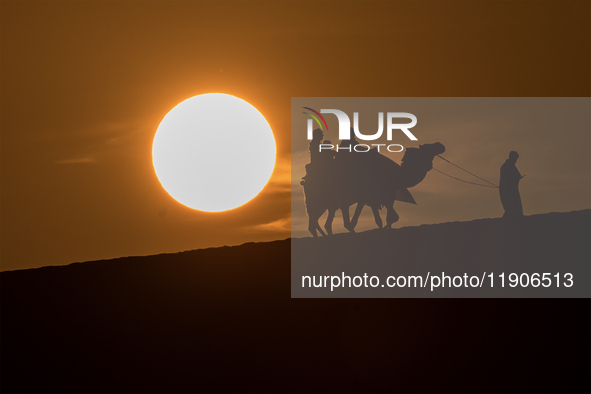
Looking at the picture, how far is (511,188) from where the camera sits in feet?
54.0

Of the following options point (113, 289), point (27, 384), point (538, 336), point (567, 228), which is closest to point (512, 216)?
point (567, 228)

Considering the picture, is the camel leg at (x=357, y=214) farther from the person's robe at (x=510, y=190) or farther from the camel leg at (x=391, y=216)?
the person's robe at (x=510, y=190)

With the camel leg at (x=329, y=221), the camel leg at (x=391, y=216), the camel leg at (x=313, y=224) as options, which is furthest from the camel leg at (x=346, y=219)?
the camel leg at (x=391, y=216)

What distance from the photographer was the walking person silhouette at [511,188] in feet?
53.7

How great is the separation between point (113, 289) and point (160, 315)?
216 centimetres

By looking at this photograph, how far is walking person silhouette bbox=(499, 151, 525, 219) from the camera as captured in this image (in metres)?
16.4

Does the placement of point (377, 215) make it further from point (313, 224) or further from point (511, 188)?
point (511, 188)

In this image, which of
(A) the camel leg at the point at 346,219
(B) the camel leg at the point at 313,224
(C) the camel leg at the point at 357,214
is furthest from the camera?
(B) the camel leg at the point at 313,224

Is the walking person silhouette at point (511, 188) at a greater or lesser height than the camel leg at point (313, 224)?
greater

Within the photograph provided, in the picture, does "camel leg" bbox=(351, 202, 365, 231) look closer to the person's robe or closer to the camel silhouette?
the camel silhouette

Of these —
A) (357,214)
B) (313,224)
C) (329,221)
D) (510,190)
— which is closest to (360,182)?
(357,214)

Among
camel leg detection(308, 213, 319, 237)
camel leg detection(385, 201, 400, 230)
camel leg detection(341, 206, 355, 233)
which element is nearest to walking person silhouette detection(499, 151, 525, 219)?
camel leg detection(385, 201, 400, 230)

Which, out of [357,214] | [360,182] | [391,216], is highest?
[360,182]

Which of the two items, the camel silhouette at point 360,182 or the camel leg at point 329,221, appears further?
the camel leg at point 329,221
